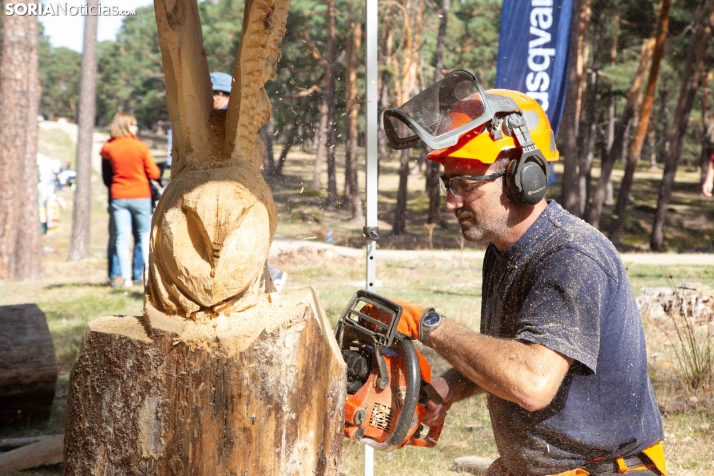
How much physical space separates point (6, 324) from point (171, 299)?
8.08 ft

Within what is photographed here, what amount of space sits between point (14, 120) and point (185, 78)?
7606 millimetres

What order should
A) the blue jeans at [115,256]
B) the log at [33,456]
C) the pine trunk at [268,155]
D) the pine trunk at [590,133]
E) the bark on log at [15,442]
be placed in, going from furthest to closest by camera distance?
the pine trunk at [590,133], the blue jeans at [115,256], the bark on log at [15,442], the log at [33,456], the pine trunk at [268,155]

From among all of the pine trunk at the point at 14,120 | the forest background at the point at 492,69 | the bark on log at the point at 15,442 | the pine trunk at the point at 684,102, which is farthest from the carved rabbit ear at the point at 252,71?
the pine trunk at the point at 684,102

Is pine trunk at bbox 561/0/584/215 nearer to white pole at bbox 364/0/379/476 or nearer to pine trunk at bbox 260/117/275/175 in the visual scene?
pine trunk at bbox 260/117/275/175

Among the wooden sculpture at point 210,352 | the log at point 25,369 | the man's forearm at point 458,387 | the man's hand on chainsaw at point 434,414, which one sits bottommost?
the log at point 25,369

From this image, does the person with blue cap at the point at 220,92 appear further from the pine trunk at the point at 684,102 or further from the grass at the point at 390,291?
the pine trunk at the point at 684,102

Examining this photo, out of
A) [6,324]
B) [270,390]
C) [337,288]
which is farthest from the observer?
[337,288]

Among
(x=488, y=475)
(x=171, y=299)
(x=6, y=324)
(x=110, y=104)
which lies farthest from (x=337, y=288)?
(x=110, y=104)

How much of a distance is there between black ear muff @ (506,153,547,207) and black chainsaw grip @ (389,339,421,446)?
485 mm

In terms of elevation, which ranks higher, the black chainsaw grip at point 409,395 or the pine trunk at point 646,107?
the pine trunk at point 646,107

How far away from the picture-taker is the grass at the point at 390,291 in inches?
139

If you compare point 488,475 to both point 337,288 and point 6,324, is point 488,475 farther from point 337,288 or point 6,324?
point 337,288

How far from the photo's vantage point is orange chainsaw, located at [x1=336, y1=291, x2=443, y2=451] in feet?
5.91

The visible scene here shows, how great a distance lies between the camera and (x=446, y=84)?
6.84ft
